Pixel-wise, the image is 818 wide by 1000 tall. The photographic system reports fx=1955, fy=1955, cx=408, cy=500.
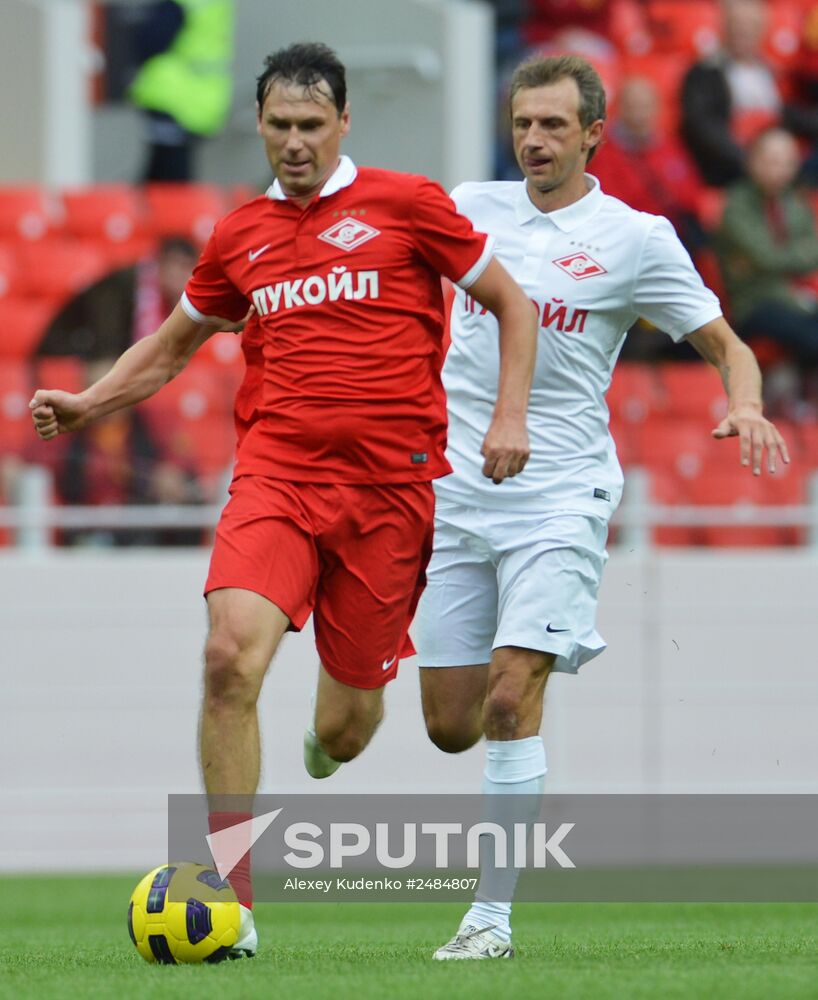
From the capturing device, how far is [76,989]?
445 centimetres

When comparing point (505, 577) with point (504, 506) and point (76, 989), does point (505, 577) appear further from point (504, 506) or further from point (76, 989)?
point (76, 989)

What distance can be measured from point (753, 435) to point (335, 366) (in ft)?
3.72

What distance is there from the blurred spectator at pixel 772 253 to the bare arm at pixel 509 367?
7.14 m

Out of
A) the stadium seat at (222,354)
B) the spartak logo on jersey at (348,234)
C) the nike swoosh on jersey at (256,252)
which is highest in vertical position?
the spartak logo on jersey at (348,234)

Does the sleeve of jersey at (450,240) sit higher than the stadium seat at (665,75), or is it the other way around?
the stadium seat at (665,75)

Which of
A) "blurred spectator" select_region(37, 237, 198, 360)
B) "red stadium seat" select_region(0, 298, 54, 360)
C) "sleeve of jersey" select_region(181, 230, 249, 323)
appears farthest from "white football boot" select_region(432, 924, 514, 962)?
"red stadium seat" select_region(0, 298, 54, 360)

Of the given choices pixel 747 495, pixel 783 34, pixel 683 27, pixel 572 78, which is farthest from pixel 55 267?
pixel 572 78

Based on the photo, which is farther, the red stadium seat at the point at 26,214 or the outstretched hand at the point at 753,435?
the red stadium seat at the point at 26,214

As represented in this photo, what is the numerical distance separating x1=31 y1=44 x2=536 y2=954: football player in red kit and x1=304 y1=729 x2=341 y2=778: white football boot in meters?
0.78

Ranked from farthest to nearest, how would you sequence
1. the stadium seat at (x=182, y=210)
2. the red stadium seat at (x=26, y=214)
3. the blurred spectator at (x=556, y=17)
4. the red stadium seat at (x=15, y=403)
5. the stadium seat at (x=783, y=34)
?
the stadium seat at (x=783, y=34), the blurred spectator at (x=556, y=17), the red stadium seat at (x=26, y=214), the stadium seat at (x=182, y=210), the red stadium seat at (x=15, y=403)

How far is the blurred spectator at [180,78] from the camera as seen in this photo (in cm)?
1406

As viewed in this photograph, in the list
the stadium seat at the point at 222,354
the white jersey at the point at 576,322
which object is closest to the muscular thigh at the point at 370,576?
the white jersey at the point at 576,322

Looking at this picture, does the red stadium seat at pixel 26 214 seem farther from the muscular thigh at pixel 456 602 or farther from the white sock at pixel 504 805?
the white sock at pixel 504 805

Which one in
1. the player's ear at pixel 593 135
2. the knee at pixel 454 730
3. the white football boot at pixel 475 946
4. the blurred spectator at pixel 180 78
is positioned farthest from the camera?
the blurred spectator at pixel 180 78
